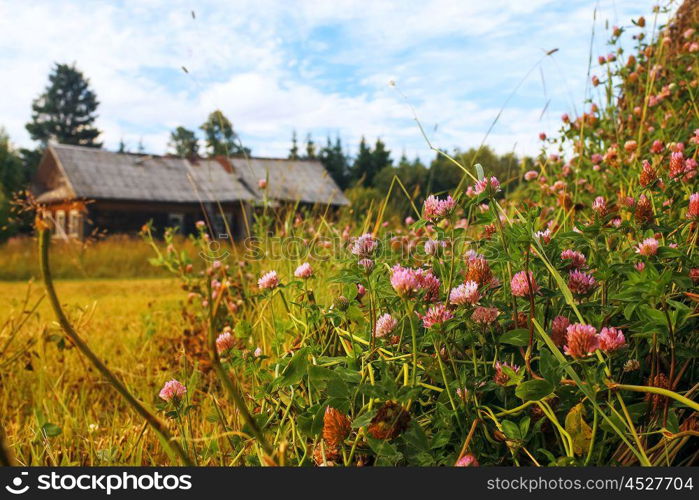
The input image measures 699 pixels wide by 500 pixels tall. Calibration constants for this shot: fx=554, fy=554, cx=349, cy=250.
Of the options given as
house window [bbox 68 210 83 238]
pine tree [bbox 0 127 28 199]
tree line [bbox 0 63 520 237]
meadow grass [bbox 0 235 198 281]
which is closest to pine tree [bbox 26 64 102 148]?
tree line [bbox 0 63 520 237]

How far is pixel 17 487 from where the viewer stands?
1.09 m

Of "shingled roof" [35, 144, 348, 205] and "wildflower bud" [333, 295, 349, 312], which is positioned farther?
"shingled roof" [35, 144, 348, 205]

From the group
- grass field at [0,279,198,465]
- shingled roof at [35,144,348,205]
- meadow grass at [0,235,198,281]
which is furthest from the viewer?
shingled roof at [35,144,348,205]

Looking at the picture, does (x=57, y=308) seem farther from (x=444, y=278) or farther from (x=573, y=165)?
(x=573, y=165)

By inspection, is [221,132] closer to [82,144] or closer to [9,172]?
[9,172]

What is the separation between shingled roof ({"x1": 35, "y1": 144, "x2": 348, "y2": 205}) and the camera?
23.6 m

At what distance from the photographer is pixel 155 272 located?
1073 cm

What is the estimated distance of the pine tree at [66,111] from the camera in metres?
43.5

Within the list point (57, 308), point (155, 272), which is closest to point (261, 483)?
point (57, 308)

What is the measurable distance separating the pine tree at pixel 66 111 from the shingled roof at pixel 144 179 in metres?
18.1

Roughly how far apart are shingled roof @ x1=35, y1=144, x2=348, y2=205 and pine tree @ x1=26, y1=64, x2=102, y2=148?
59.2 feet

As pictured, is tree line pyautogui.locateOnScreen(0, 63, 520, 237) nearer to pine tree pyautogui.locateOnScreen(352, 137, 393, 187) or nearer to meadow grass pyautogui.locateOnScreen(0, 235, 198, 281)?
pine tree pyautogui.locateOnScreen(352, 137, 393, 187)

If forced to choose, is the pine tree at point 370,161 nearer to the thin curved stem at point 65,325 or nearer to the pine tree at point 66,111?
the pine tree at point 66,111

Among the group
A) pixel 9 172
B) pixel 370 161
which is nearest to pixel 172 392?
pixel 9 172
